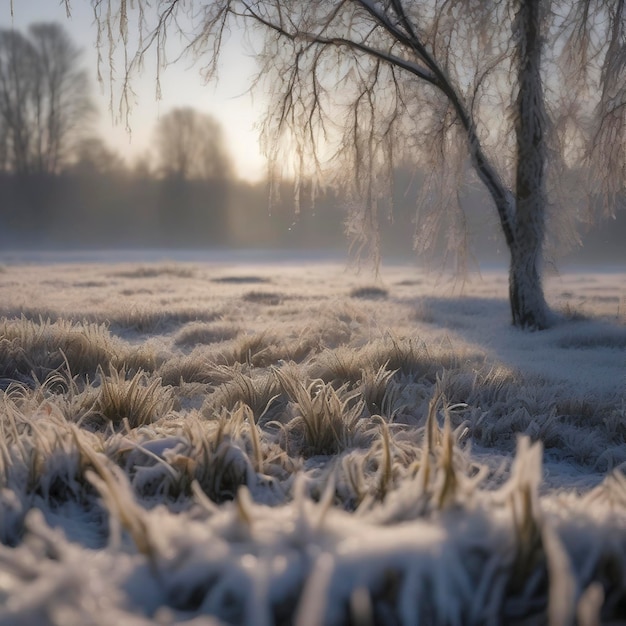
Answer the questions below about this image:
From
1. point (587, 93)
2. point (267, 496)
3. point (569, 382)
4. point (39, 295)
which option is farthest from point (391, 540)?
point (39, 295)

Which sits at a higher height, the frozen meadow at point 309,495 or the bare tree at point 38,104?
the bare tree at point 38,104

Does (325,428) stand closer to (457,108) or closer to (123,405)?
(123,405)

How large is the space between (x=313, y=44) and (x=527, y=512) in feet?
15.6

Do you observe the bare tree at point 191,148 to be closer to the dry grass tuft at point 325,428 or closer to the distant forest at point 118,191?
the distant forest at point 118,191

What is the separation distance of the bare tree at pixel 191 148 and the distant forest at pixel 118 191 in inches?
2.8

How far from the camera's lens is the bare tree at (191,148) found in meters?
35.6

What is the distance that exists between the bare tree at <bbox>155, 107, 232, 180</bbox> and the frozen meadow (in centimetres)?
3453

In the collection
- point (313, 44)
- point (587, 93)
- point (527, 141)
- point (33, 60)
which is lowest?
point (527, 141)

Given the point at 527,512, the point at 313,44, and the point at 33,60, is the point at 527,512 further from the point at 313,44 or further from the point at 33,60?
the point at 33,60

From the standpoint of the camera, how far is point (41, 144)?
29.8m

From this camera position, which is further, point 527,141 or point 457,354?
point 527,141

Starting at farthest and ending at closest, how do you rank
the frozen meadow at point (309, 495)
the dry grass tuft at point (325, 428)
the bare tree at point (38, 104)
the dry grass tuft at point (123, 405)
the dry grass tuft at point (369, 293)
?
the bare tree at point (38, 104), the dry grass tuft at point (369, 293), the dry grass tuft at point (123, 405), the dry grass tuft at point (325, 428), the frozen meadow at point (309, 495)

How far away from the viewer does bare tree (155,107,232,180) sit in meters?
35.6

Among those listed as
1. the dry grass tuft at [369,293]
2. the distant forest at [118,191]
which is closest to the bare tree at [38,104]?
the distant forest at [118,191]
